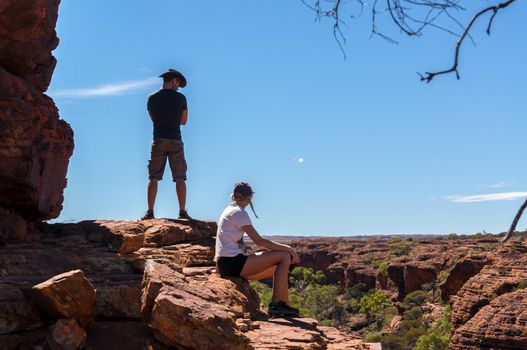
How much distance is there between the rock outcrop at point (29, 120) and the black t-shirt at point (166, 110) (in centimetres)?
134

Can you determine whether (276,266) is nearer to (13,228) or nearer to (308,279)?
(13,228)

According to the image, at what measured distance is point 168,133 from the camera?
973 centimetres

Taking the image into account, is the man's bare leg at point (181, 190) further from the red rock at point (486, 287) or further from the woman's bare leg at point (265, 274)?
the red rock at point (486, 287)

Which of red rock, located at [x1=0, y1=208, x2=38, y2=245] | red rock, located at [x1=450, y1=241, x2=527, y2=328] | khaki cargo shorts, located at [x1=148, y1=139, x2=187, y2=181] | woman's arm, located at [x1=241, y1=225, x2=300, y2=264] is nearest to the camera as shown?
woman's arm, located at [x1=241, y1=225, x2=300, y2=264]

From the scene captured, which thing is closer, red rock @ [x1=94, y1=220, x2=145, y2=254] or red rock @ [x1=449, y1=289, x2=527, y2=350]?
red rock @ [x1=94, y1=220, x2=145, y2=254]

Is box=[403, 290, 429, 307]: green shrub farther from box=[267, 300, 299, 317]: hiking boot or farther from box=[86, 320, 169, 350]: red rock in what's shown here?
box=[86, 320, 169, 350]: red rock

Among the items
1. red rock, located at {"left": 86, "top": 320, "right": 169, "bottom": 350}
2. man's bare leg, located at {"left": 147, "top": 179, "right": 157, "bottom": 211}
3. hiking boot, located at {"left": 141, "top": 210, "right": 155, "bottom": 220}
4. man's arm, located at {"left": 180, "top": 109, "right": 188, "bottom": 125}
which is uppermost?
man's arm, located at {"left": 180, "top": 109, "right": 188, "bottom": 125}

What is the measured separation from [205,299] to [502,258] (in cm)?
2965

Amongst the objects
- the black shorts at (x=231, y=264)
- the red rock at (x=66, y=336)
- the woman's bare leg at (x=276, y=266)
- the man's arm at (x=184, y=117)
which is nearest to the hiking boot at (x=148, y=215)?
the man's arm at (x=184, y=117)

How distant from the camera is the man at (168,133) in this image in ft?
31.4

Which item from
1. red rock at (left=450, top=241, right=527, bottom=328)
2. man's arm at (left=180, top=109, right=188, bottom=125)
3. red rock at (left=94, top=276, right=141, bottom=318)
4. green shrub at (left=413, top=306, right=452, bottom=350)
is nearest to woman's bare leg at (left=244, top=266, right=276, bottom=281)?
red rock at (left=94, top=276, right=141, bottom=318)

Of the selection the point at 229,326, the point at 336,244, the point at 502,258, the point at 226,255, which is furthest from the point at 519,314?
the point at 336,244

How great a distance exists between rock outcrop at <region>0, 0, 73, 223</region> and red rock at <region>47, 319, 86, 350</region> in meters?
3.58

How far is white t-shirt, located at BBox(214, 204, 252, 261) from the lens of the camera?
6.98 m
